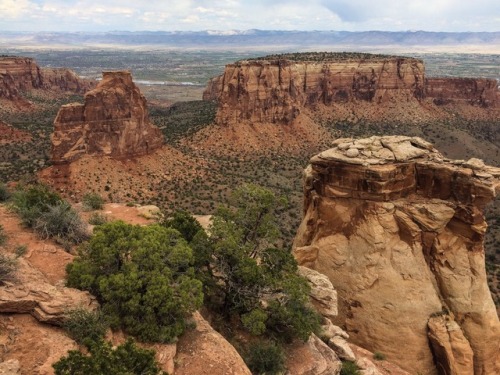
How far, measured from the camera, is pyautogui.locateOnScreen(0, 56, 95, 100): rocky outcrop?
11619cm

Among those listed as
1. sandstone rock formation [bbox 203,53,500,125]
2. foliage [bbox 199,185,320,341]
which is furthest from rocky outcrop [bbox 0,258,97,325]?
sandstone rock formation [bbox 203,53,500,125]

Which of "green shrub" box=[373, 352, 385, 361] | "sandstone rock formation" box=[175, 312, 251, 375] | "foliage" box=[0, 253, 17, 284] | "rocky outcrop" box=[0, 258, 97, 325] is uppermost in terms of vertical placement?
"foliage" box=[0, 253, 17, 284]

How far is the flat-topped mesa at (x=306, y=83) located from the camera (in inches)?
3364

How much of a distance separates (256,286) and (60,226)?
391 inches

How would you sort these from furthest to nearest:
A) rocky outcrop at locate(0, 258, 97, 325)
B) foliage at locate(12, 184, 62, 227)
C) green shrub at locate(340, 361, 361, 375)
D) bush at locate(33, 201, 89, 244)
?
foliage at locate(12, 184, 62, 227) → bush at locate(33, 201, 89, 244) → green shrub at locate(340, 361, 361, 375) → rocky outcrop at locate(0, 258, 97, 325)

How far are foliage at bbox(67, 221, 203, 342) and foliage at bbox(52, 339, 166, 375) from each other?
1.86m

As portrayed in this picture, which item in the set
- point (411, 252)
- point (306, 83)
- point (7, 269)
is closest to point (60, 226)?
point (7, 269)

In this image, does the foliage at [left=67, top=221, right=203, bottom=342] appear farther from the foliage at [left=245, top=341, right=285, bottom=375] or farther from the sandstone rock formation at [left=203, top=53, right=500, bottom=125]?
the sandstone rock formation at [left=203, top=53, right=500, bottom=125]

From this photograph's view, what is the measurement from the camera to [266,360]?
15.3 meters

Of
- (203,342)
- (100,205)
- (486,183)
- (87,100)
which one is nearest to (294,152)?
(87,100)

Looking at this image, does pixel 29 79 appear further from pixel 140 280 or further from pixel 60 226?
pixel 140 280

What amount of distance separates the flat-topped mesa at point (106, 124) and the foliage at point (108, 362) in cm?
4505

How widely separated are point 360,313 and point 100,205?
730 inches

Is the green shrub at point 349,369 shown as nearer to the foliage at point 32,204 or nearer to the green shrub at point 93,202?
the foliage at point 32,204
